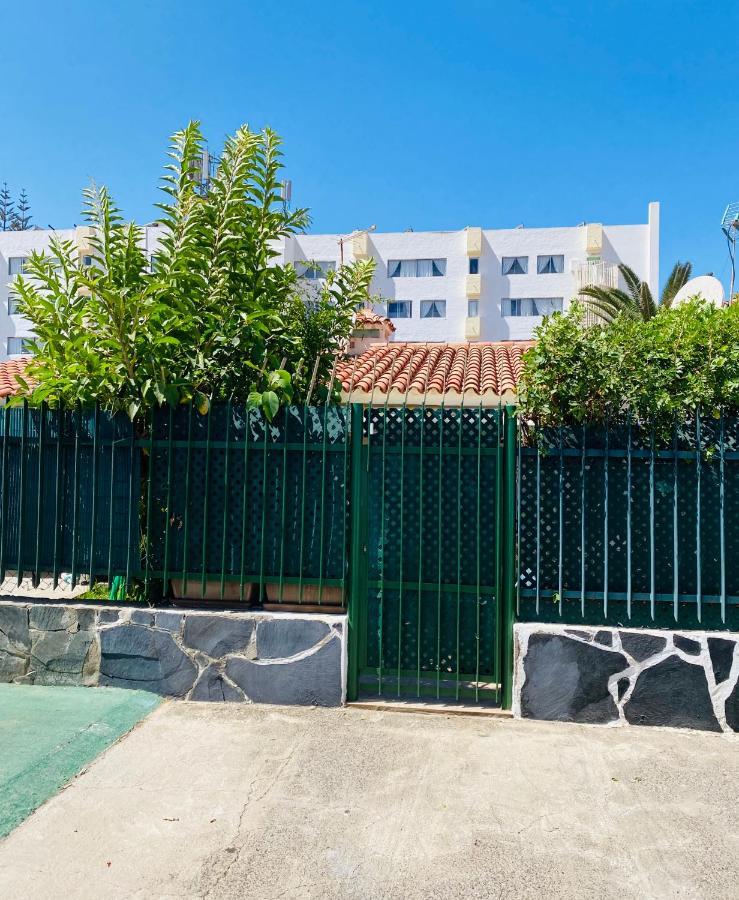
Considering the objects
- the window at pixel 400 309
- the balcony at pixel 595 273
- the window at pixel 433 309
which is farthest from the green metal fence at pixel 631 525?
the window at pixel 433 309

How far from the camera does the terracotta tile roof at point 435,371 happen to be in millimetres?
10953

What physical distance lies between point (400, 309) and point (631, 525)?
45001mm

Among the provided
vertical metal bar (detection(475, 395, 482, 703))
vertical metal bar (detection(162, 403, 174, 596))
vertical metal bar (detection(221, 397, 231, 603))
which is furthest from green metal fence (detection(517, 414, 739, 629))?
vertical metal bar (detection(162, 403, 174, 596))

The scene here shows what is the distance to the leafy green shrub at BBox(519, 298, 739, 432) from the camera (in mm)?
4555

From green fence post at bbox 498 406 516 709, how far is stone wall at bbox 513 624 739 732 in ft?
0.26

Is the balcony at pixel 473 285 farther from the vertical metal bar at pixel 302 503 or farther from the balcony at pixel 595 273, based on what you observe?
the vertical metal bar at pixel 302 503

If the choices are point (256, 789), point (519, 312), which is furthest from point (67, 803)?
point (519, 312)

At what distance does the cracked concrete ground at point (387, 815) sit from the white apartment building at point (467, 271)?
145 feet

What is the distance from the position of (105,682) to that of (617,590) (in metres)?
3.81

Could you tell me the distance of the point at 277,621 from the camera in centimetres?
501

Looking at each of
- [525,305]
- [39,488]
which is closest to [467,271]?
[525,305]

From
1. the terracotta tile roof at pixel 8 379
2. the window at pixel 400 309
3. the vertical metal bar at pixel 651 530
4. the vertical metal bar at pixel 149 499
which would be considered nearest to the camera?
the vertical metal bar at pixel 651 530

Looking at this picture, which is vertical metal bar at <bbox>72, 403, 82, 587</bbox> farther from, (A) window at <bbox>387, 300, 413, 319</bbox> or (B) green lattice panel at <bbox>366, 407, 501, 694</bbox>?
Answer: (A) window at <bbox>387, 300, 413, 319</bbox>

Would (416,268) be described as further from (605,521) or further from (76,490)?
(605,521)
